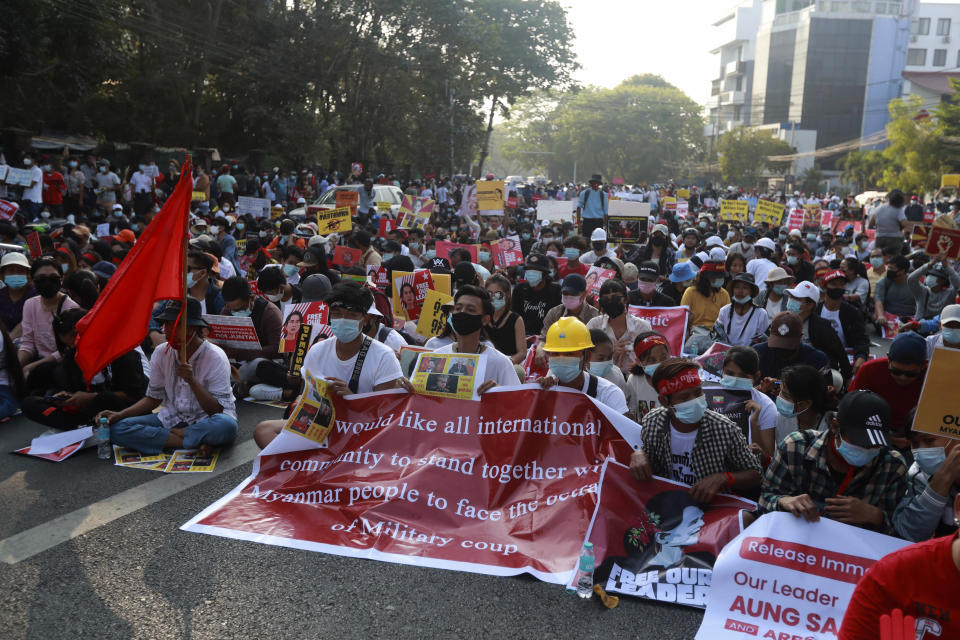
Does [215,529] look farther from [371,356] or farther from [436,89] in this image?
[436,89]

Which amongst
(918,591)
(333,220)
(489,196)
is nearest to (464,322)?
(918,591)

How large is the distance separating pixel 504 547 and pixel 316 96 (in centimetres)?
3457

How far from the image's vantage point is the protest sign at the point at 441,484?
192 inches

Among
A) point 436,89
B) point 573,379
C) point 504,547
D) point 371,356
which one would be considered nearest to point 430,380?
point 371,356

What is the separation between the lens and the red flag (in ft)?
18.9

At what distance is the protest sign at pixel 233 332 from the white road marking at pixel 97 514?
211cm

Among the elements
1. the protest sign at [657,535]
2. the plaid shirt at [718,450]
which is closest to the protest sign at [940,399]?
the plaid shirt at [718,450]

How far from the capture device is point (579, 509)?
497 centimetres

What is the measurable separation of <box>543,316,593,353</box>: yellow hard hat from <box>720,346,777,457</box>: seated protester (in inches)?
36.7

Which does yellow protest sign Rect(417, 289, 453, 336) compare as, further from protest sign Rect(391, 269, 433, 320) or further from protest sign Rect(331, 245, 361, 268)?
protest sign Rect(331, 245, 361, 268)

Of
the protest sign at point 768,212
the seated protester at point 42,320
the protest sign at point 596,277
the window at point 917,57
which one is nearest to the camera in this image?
the seated protester at point 42,320

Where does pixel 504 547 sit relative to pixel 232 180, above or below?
below

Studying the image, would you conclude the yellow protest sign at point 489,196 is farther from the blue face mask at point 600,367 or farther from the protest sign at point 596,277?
the blue face mask at point 600,367

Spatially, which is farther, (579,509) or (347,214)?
(347,214)
